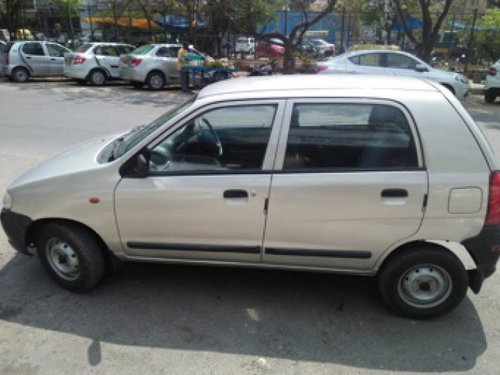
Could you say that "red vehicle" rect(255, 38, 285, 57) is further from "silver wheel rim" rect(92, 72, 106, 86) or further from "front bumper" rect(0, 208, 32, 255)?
"front bumper" rect(0, 208, 32, 255)

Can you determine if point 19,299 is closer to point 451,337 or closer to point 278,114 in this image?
point 278,114

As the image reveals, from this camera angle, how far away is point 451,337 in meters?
3.20

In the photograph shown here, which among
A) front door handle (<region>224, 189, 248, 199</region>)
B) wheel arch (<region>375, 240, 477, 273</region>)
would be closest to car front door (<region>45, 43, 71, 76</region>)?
front door handle (<region>224, 189, 248, 199</region>)

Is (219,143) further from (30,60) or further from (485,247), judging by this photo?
(30,60)

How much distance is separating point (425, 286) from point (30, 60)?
59.0 ft

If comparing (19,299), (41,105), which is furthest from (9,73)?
(19,299)

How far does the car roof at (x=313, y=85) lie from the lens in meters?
3.32

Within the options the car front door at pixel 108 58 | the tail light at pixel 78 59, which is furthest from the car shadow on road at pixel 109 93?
the tail light at pixel 78 59

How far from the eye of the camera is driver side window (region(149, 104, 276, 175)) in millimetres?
3301

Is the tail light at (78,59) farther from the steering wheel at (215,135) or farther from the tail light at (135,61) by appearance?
the steering wheel at (215,135)

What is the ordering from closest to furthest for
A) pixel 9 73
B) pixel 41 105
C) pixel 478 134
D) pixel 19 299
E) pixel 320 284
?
pixel 478 134 < pixel 19 299 < pixel 320 284 < pixel 41 105 < pixel 9 73

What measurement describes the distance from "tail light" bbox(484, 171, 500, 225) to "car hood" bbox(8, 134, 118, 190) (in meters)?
2.61

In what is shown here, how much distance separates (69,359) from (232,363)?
101cm

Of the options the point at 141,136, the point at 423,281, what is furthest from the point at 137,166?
the point at 423,281
